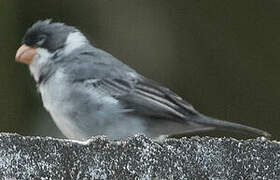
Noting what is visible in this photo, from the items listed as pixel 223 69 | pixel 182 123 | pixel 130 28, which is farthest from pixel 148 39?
pixel 182 123

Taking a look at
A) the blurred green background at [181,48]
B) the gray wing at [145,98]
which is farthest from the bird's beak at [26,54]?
the blurred green background at [181,48]

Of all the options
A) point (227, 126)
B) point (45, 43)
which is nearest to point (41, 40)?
point (45, 43)

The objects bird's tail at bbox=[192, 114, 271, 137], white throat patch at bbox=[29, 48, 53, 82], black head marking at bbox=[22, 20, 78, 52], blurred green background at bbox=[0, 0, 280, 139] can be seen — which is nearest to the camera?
bird's tail at bbox=[192, 114, 271, 137]

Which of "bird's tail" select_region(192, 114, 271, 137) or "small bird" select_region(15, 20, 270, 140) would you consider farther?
"small bird" select_region(15, 20, 270, 140)

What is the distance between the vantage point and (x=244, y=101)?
4812 mm

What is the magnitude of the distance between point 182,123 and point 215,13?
1.97 meters

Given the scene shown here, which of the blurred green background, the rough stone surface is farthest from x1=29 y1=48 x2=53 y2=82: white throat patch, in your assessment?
the rough stone surface

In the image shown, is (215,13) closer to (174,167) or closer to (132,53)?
(132,53)

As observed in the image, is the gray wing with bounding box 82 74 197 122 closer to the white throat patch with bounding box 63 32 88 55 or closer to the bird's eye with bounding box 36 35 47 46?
the white throat patch with bounding box 63 32 88 55

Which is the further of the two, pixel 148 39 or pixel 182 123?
pixel 148 39

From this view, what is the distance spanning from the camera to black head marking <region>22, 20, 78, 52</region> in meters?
4.06

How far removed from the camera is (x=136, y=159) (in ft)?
4.42

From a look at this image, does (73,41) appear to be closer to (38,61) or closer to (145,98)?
(38,61)

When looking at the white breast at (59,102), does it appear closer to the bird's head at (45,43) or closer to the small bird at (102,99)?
the small bird at (102,99)
